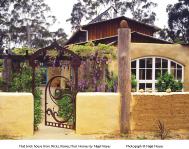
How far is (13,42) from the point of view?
40.0 metres

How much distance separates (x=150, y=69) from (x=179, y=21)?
2099 cm

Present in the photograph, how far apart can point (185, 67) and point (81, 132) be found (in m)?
9.55

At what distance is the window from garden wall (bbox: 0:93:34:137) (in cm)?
853

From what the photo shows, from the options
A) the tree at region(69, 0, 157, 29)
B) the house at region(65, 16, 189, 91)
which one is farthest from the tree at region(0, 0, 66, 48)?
the house at region(65, 16, 189, 91)

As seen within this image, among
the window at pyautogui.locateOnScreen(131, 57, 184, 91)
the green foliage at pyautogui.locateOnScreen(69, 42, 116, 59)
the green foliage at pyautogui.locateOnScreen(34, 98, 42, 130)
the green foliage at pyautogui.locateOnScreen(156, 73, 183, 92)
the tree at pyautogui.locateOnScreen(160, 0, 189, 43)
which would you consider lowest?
the green foliage at pyautogui.locateOnScreen(34, 98, 42, 130)

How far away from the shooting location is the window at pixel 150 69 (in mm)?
16141

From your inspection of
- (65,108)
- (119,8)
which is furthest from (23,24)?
(65,108)

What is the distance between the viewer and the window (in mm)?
16141

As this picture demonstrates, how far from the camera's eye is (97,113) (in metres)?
8.20

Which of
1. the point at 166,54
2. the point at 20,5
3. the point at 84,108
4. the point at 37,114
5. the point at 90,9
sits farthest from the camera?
the point at 90,9

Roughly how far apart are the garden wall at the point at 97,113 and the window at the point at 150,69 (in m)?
7.97

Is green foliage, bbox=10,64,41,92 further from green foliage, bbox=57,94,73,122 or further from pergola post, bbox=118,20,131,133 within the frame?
pergola post, bbox=118,20,131,133
